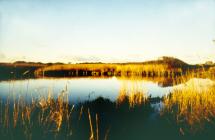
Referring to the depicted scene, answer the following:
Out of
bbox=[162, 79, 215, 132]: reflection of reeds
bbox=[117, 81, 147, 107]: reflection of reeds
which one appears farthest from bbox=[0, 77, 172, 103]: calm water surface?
bbox=[162, 79, 215, 132]: reflection of reeds

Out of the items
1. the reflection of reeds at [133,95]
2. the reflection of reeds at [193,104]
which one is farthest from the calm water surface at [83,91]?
the reflection of reeds at [193,104]

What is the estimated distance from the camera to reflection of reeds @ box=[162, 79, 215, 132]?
4.08 meters

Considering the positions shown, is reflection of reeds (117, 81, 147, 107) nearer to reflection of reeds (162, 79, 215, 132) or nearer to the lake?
the lake

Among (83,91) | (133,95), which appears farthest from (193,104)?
(83,91)

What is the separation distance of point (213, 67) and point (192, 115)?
1.22 metres

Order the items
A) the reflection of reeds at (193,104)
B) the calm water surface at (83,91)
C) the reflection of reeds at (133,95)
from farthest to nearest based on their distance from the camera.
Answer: the calm water surface at (83,91)
the reflection of reeds at (133,95)
the reflection of reeds at (193,104)

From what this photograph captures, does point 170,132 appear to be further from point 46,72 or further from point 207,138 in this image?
point 46,72

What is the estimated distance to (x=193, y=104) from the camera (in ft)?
14.8

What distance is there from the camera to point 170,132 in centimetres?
381

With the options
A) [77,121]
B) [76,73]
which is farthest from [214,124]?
[76,73]

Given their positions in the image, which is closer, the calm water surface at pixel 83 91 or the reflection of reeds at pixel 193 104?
the reflection of reeds at pixel 193 104

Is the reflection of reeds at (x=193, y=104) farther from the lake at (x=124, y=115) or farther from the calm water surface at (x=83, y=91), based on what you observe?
the calm water surface at (x=83, y=91)

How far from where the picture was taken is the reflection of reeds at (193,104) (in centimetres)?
408

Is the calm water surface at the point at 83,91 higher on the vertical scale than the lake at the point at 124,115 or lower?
higher
